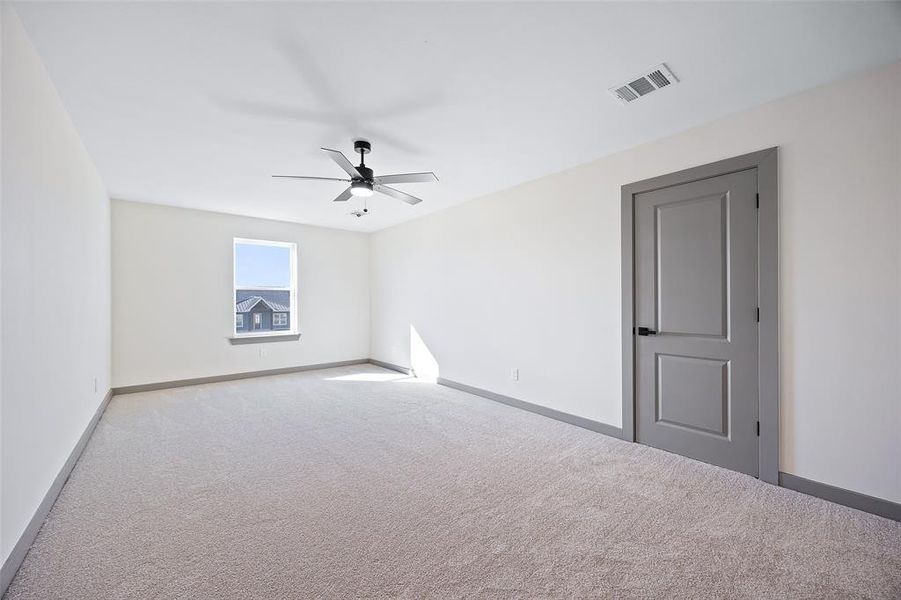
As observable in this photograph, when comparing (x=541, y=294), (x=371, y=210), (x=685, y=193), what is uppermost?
(x=371, y=210)

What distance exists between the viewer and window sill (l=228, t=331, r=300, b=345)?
573 centimetres

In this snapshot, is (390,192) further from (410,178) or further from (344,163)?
(344,163)

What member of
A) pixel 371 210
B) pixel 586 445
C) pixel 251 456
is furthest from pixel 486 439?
pixel 371 210

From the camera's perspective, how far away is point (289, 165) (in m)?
3.67

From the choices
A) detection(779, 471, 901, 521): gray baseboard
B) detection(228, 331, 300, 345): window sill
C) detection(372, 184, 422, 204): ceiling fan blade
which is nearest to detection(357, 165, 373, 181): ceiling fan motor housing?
detection(372, 184, 422, 204): ceiling fan blade

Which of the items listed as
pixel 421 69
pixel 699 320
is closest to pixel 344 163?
pixel 421 69

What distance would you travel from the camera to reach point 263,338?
596 centimetres

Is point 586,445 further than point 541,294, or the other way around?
point 541,294

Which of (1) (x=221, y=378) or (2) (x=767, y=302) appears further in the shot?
(1) (x=221, y=378)

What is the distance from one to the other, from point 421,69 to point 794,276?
268 centimetres

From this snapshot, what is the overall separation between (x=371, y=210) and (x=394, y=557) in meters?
4.53

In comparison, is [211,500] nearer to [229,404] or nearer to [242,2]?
[229,404]

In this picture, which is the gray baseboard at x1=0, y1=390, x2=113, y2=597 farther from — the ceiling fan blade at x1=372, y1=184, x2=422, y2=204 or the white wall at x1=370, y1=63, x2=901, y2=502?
the white wall at x1=370, y1=63, x2=901, y2=502

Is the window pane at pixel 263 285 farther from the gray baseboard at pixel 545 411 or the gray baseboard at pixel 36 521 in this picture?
the gray baseboard at pixel 545 411
